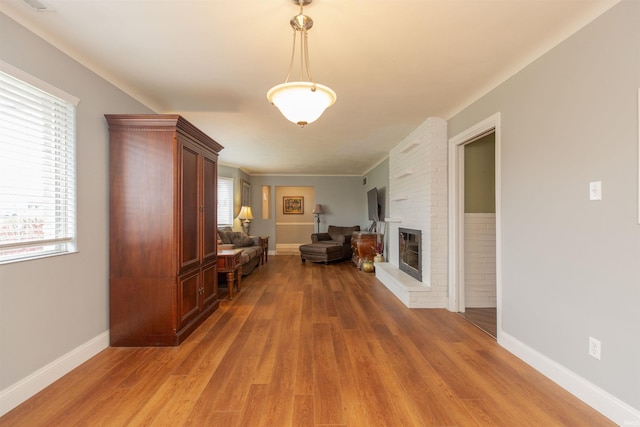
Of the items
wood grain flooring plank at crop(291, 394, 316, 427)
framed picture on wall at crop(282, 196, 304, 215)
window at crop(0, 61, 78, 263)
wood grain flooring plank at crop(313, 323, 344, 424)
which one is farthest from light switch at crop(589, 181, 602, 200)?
framed picture on wall at crop(282, 196, 304, 215)

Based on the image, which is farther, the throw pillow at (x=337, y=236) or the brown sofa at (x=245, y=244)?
the throw pillow at (x=337, y=236)

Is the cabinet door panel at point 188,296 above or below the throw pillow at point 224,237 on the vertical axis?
below

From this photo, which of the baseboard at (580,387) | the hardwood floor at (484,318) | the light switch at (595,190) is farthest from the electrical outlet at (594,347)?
the hardwood floor at (484,318)

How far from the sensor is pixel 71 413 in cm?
164

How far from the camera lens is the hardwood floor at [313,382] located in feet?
5.26

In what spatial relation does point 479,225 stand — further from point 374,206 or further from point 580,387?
point 374,206

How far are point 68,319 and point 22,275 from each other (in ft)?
1.70

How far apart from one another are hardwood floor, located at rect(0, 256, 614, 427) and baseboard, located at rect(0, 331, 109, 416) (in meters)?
0.05

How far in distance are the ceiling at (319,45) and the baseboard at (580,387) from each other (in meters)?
2.23

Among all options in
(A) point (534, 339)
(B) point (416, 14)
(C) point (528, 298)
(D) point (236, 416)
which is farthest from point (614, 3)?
(D) point (236, 416)

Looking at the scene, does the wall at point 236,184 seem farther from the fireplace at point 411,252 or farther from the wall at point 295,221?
the fireplace at point 411,252

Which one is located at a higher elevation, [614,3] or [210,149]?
[614,3]

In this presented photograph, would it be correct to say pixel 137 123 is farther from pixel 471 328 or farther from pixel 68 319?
pixel 471 328

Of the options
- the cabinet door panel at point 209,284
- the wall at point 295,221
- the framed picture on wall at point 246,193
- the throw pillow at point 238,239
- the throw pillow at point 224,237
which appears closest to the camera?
the cabinet door panel at point 209,284
